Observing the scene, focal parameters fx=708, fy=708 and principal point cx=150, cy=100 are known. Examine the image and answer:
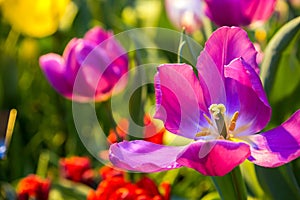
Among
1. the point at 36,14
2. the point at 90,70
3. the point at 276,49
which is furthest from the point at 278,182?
the point at 36,14

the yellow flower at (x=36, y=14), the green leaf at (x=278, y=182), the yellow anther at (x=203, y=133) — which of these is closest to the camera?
the yellow anther at (x=203, y=133)

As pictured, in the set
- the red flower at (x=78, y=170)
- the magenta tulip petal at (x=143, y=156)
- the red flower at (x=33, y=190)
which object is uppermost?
the magenta tulip petal at (x=143, y=156)

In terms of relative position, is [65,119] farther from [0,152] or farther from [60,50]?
[0,152]

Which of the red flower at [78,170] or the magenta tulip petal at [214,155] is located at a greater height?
the magenta tulip petal at [214,155]

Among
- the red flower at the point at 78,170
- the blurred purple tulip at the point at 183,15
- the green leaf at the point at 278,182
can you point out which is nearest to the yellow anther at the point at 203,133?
the green leaf at the point at 278,182

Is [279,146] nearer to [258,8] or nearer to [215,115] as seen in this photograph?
[215,115]

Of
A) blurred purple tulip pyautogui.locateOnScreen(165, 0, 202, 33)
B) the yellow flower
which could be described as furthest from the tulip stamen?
the yellow flower

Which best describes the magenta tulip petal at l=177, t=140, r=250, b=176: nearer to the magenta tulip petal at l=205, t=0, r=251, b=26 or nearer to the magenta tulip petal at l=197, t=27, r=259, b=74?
the magenta tulip petal at l=197, t=27, r=259, b=74

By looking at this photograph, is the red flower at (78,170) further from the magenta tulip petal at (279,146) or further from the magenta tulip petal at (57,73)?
the magenta tulip petal at (279,146)
